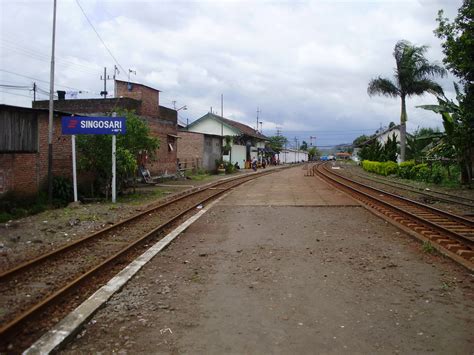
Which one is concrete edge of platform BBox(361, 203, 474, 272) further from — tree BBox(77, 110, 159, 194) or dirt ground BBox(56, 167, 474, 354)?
tree BBox(77, 110, 159, 194)

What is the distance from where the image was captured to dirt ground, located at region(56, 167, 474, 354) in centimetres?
402

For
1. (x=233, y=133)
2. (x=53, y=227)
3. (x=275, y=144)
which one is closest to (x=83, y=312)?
(x=53, y=227)

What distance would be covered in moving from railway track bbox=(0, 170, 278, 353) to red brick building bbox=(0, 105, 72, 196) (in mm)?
5312

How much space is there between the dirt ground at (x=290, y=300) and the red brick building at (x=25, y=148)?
24.2 ft

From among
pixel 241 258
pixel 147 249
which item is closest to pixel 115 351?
pixel 241 258

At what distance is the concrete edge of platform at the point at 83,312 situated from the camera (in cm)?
384

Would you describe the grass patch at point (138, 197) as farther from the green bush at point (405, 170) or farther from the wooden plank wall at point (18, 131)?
the green bush at point (405, 170)

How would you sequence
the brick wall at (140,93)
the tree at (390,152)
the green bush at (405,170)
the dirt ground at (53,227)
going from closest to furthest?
1. the dirt ground at (53,227)
2. the brick wall at (140,93)
3. the green bush at (405,170)
4. the tree at (390,152)

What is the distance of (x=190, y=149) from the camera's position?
117 feet

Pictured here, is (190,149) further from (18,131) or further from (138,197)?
(18,131)

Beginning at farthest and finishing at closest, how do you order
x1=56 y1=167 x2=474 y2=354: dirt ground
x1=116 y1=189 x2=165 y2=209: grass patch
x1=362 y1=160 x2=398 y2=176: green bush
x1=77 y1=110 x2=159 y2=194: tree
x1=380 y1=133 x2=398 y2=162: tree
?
x1=380 y1=133 x2=398 y2=162: tree → x1=362 y1=160 x2=398 y2=176: green bush → x1=77 y1=110 x2=159 y2=194: tree → x1=116 y1=189 x2=165 y2=209: grass patch → x1=56 y1=167 x2=474 y2=354: dirt ground

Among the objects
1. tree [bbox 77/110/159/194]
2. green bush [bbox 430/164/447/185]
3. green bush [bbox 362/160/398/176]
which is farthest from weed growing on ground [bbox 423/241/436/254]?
green bush [bbox 362/160/398/176]

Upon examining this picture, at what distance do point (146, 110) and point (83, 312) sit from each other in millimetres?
20995

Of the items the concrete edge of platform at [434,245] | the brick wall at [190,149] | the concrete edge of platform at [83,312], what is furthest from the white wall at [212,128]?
the concrete edge of platform at [83,312]
